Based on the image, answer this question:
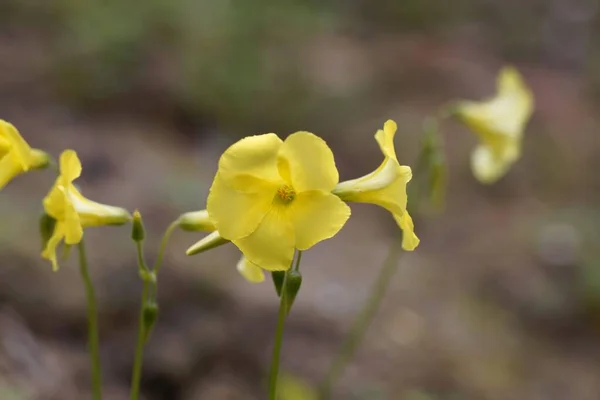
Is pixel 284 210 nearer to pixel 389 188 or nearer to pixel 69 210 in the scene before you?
pixel 389 188

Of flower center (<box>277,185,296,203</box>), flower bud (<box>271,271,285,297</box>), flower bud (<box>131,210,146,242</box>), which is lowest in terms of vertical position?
flower bud (<box>271,271,285,297</box>)

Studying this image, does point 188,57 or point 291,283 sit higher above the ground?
point 291,283

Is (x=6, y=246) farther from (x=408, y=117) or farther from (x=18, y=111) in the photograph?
(x=408, y=117)

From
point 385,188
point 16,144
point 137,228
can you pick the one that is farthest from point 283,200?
point 16,144

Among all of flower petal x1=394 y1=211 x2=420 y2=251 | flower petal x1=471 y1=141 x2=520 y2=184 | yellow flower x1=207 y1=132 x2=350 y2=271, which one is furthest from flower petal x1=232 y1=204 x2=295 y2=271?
flower petal x1=471 y1=141 x2=520 y2=184

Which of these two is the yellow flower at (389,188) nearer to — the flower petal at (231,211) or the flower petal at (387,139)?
the flower petal at (387,139)

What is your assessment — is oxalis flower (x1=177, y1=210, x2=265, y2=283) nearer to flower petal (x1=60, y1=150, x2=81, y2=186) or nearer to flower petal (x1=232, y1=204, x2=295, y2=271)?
flower petal (x1=232, y1=204, x2=295, y2=271)
